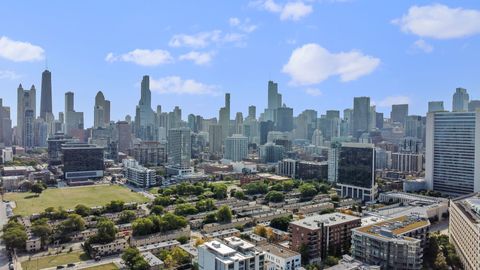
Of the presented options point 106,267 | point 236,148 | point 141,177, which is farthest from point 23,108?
point 106,267

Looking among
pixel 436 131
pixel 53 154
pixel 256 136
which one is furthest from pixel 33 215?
pixel 256 136

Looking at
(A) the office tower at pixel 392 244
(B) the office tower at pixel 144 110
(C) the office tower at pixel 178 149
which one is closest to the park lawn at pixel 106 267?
(A) the office tower at pixel 392 244

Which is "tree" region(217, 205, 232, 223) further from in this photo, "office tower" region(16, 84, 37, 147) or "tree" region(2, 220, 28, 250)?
"office tower" region(16, 84, 37, 147)

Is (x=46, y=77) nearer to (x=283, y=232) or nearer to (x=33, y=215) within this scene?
(x=33, y=215)

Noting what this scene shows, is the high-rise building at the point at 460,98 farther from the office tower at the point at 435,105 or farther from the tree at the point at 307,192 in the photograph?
the tree at the point at 307,192

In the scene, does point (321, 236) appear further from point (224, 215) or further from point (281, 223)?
point (224, 215)

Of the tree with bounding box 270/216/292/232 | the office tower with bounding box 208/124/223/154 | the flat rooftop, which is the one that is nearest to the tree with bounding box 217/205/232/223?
the tree with bounding box 270/216/292/232
